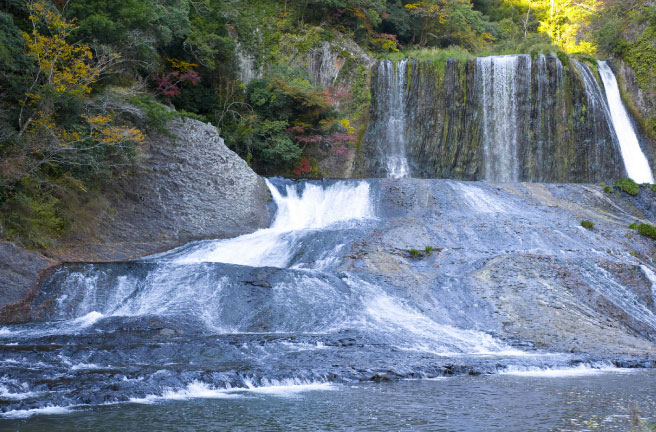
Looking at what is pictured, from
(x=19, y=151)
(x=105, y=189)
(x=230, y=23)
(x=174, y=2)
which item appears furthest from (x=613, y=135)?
(x=19, y=151)

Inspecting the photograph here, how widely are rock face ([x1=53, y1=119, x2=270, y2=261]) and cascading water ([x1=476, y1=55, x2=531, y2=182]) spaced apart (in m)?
11.5

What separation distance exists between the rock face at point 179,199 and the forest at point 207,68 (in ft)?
2.12

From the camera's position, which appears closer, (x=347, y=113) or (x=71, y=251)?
(x=71, y=251)

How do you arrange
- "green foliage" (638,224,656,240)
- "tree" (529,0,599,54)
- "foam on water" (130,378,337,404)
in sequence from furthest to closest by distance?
"tree" (529,0,599,54) → "green foliage" (638,224,656,240) → "foam on water" (130,378,337,404)

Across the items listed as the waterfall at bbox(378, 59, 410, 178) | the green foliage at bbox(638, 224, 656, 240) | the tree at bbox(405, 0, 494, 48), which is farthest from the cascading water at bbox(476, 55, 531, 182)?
the green foliage at bbox(638, 224, 656, 240)

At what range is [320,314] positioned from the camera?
11703 millimetres

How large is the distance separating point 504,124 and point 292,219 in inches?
479

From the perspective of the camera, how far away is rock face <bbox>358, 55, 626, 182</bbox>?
86.5 feet

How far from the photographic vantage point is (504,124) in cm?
2695

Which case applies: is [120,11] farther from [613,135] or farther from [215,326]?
[613,135]

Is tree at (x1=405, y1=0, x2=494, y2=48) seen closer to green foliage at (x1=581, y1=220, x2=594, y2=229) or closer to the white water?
the white water

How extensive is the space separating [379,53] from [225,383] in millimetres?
25756

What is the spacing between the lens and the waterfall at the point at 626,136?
25.5 m

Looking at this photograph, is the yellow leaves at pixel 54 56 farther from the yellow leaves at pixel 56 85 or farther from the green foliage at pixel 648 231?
the green foliage at pixel 648 231
